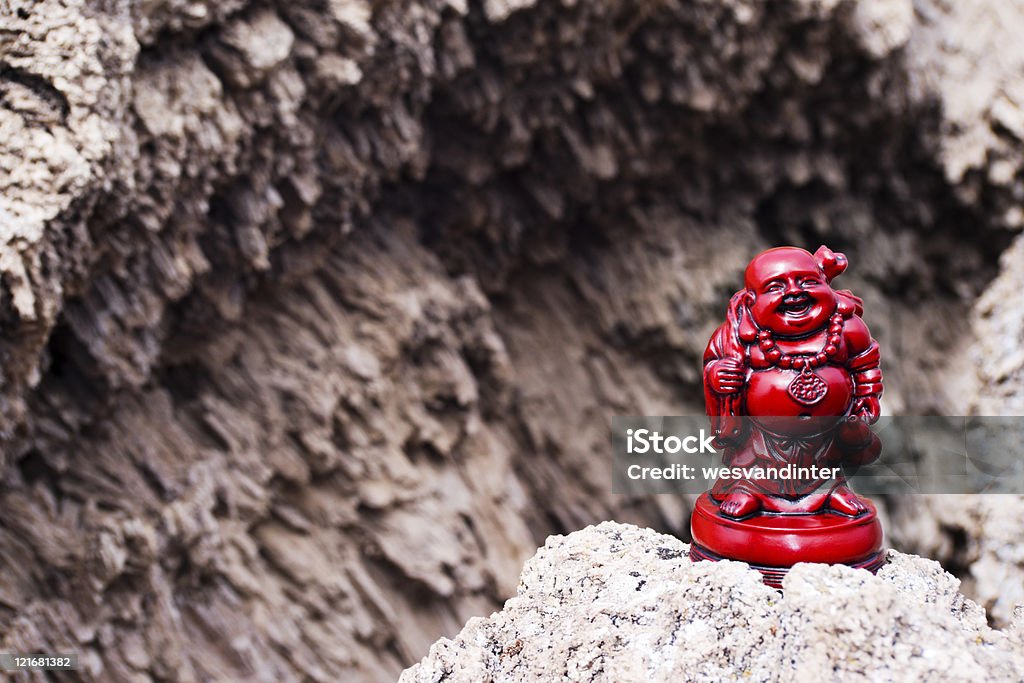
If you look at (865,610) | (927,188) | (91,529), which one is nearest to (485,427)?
(91,529)

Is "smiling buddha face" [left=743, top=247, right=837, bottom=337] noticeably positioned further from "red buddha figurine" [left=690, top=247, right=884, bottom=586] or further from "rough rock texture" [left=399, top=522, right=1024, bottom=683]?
"rough rock texture" [left=399, top=522, right=1024, bottom=683]

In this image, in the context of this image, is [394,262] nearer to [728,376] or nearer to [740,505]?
[728,376]

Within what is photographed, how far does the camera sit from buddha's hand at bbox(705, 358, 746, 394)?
6.81 feet

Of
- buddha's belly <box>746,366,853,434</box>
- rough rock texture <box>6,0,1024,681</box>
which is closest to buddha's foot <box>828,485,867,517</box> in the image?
buddha's belly <box>746,366,853,434</box>

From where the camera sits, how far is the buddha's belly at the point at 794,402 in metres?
2.03

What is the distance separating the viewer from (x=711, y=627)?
177 centimetres

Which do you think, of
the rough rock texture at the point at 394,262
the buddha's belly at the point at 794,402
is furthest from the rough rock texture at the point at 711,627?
the rough rock texture at the point at 394,262

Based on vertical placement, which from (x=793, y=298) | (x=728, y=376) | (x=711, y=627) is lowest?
(x=711, y=627)

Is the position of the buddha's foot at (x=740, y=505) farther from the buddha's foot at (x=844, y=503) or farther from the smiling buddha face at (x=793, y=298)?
the smiling buddha face at (x=793, y=298)

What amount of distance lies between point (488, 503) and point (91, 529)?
2110 millimetres

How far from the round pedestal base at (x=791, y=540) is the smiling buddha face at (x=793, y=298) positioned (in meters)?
0.44

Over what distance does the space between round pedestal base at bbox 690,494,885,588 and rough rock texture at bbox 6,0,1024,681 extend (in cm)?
187

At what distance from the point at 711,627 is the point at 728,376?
0.60m

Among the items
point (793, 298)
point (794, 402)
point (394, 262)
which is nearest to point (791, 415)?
point (794, 402)
